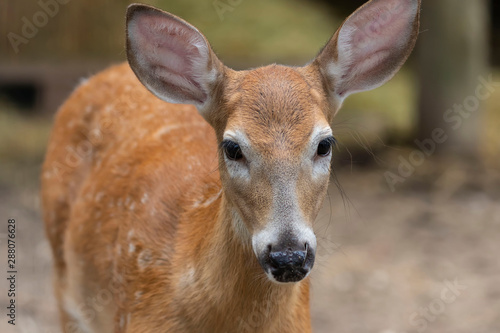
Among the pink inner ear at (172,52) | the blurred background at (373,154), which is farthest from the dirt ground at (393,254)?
the pink inner ear at (172,52)

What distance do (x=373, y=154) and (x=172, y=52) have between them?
263 cm

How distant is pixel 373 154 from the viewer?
A: 603 cm

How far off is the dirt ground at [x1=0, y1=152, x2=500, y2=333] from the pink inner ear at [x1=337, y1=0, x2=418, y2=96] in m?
1.44

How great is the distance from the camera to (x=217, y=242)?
3666mm

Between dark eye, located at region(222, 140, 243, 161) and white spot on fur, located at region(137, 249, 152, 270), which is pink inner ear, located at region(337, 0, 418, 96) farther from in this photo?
white spot on fur, located at region(137, 249, 152, 270)

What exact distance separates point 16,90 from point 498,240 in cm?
612

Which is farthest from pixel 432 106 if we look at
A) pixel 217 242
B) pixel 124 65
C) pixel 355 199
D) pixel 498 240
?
pixel 217 242

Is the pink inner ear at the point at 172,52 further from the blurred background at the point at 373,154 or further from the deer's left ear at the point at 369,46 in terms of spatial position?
the blurred background at the point at 373,154

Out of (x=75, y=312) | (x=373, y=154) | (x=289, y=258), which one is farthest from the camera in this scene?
(x=373, y=154)

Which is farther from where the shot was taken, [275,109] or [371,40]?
[371,40]

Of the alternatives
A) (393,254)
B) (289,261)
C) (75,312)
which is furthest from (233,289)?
(393,254)

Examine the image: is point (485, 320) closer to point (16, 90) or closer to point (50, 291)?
point (50, 291)

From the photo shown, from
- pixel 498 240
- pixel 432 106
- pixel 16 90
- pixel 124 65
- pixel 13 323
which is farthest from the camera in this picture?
pixel 16 90

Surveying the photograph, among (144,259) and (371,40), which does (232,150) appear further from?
(144,259)
